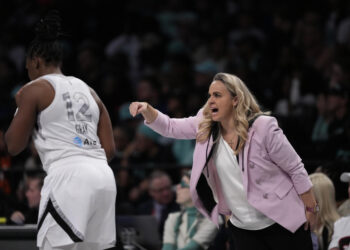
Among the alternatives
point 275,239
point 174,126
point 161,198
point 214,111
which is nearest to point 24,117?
point 174,126

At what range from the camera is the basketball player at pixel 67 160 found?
3.93 meters

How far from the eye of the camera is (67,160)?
4.00m

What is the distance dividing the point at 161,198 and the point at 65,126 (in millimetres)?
3500

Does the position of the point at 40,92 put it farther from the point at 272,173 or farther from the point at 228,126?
the point at 272,173

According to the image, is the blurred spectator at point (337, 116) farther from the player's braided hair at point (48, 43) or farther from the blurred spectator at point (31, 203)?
the player's braided hair at point (48, 43)

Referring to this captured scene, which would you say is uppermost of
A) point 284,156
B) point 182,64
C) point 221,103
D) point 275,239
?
point 221,103

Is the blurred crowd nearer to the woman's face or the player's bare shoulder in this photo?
the woman's face

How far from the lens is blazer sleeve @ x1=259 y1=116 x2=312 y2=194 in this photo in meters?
4.38

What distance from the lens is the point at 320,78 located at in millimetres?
8781

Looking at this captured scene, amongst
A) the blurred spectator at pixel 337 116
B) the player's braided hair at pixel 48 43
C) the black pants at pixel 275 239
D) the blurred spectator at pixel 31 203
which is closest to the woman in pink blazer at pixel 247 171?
the black pants at pixel 275 239

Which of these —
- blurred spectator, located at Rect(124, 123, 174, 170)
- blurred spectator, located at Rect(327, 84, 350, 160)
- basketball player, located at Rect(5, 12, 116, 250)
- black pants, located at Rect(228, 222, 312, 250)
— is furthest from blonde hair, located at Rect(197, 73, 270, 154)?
blurred spectator, located at Rect(124, 123, 174, 170)

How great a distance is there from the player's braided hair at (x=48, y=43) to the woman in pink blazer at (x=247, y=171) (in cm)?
52

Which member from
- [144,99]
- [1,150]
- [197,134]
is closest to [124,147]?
[144,99]

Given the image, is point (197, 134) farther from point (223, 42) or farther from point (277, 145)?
point (223, 42)
